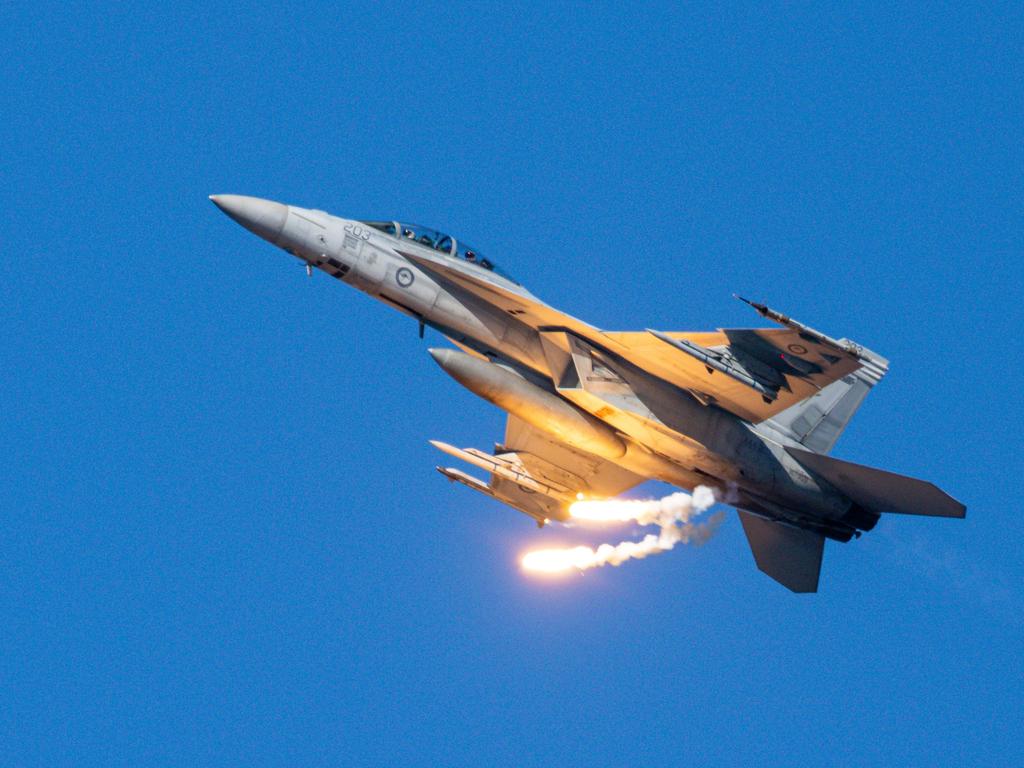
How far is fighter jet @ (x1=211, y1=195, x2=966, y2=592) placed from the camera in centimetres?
2306

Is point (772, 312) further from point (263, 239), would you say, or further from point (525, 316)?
point (263, 239)

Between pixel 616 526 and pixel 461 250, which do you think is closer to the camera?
pixel 461 250

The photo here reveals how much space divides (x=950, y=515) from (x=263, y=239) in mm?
10757

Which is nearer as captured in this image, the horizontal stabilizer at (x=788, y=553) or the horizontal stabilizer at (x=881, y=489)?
the horizontal stabilizer at (x=881, y=489)

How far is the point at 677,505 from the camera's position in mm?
26000

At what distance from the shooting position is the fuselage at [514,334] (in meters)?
23.5

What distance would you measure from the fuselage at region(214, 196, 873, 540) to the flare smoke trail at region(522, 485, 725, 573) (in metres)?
1.32

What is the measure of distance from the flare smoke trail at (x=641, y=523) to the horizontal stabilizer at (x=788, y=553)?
86 centimetres

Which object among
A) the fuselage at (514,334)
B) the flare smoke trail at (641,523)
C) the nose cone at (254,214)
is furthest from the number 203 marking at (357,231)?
the flare smoke trail at (641,523)

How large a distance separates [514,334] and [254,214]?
4.19 m

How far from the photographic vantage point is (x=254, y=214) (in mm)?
23172

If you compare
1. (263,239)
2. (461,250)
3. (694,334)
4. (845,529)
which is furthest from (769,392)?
(263,239)

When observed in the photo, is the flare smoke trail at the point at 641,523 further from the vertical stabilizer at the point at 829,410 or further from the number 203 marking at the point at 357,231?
the number 203 marking at the point at 357,231

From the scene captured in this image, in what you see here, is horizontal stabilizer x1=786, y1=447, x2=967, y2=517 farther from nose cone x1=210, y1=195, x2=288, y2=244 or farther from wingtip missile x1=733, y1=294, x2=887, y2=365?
nose cone x1=210, y1=195, x2=288, y2=244
